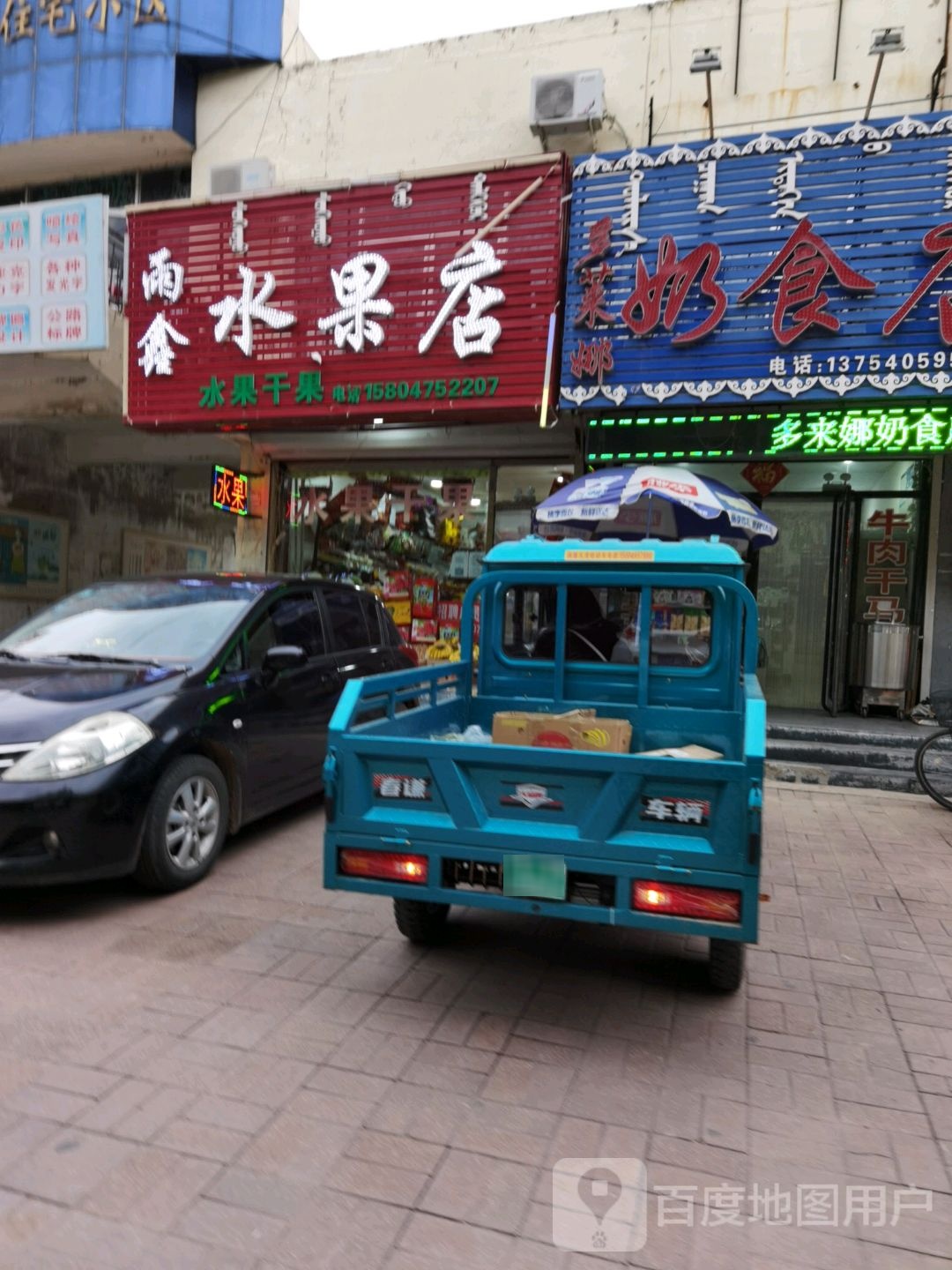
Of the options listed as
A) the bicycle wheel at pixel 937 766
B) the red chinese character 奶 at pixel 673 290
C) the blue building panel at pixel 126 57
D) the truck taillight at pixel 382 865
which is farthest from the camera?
the blue building panel at pixel 126 57

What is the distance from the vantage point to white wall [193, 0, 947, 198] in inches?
337

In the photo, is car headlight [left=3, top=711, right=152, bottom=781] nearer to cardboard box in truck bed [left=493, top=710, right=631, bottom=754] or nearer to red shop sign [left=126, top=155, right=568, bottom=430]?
cardboard box in truck bed [left=493, top=710, right=631, bottom=754]

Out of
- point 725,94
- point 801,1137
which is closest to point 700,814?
point 801,1137

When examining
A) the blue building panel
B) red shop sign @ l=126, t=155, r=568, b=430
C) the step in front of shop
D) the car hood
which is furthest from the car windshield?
the blue building panel

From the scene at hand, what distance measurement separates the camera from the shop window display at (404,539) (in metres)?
10.8

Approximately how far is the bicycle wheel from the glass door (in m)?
2.19

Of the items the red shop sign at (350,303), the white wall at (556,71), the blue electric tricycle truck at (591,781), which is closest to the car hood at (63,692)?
the blue electric tricycle truck at (591,781)

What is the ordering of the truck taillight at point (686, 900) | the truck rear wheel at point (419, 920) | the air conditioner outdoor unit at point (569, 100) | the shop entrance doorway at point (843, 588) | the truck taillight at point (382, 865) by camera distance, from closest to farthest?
the truck taillight at point (686, 900), the truck taillight at point (382, 865), the truck rear wheel at point (419, 920), the air conditioner outdoor unit at point (569, 100), the shop entrance doorway at point (843, 588)

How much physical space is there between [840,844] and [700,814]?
3569 mm

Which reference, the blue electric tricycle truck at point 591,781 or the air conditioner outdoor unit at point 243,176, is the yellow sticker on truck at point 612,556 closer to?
the blue electric tricycle truck at point 591,781

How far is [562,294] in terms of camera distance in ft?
28.2

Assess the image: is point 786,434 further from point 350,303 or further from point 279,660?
point 279,660

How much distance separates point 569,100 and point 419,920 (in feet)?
28.6

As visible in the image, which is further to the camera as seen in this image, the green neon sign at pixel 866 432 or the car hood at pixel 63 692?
the green neon sign at pixel 866 432
